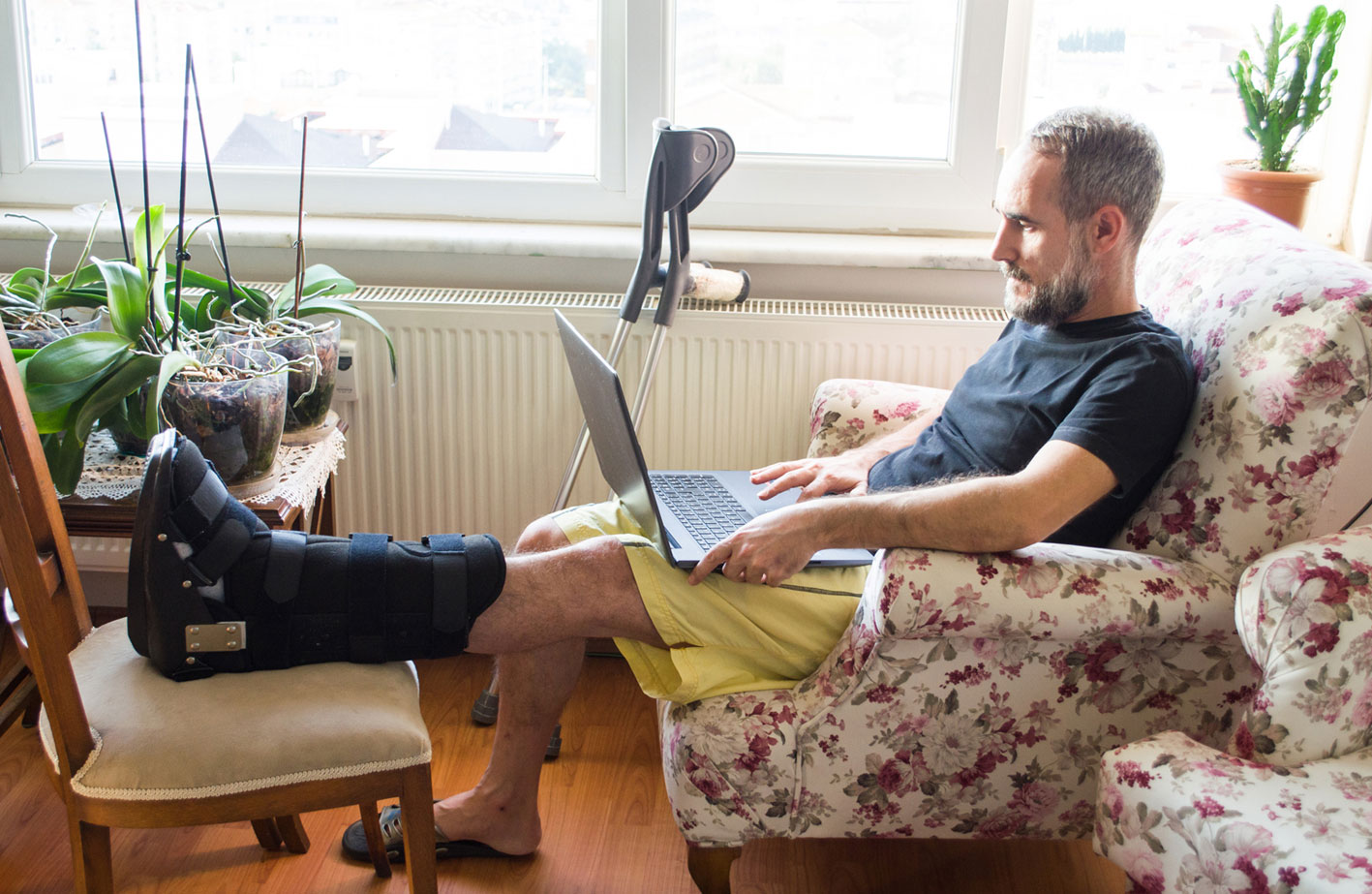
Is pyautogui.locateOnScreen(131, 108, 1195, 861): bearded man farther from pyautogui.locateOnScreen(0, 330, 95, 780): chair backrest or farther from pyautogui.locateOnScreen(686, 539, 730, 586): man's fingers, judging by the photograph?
pyautogui.locateOnScreen(0, 330, 95, 780): chair backrest

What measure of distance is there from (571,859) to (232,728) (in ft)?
2.11

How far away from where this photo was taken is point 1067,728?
4.66 feet

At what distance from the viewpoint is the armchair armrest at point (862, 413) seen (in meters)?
1.91

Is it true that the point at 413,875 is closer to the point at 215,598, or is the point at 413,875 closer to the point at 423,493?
the point at 215,598

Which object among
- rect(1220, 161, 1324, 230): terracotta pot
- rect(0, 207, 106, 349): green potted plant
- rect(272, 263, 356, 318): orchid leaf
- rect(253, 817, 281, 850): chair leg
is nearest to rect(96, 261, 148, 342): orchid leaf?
rect(0, 207, 106, 349): green potted plant

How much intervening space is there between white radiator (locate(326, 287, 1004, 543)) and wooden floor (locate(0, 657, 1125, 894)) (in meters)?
0.59

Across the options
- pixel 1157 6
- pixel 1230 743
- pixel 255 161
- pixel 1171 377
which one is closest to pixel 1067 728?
pixel 1230 743

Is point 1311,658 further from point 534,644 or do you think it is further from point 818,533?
point 534,644

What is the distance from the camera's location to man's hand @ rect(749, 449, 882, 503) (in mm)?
1719

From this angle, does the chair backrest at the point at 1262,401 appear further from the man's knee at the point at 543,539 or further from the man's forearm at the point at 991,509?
the man's knee at the point at 543,539

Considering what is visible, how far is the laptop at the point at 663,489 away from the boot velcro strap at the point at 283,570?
1.32ft

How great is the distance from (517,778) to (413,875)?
0.96ft

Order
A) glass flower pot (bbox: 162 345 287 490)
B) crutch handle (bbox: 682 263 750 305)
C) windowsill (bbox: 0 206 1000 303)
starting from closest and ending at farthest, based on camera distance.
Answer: glass flower pot (bbox: 162 345 287 490) → crutch handle (bbox: 682 263 750 305) → windowsill (bbox: 0 206 1000 303)

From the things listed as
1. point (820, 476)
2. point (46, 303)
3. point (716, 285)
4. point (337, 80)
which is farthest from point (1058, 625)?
point (337, 80)
